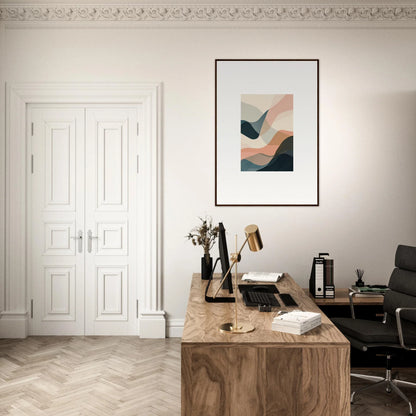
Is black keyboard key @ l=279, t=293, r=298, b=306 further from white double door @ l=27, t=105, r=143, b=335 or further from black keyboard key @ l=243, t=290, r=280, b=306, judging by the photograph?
white double door @ l=27, t=105, r=143, b=335

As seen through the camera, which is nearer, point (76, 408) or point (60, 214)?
point (76, 408)

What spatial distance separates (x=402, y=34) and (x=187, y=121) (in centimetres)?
233

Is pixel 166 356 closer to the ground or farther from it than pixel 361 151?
closer to the ground

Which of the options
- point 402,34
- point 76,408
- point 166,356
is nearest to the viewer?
point 76,408

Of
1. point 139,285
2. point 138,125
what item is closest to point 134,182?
point 138,125

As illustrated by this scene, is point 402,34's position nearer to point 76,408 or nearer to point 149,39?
point 149,39

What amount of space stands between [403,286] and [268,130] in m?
1.95

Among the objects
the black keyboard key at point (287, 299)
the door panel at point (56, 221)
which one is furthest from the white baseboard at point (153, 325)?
the black keyboard key at point (287, 299)

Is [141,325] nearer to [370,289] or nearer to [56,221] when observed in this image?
[56,221]

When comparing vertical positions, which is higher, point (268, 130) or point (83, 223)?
point (268, 130)

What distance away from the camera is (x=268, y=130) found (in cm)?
442

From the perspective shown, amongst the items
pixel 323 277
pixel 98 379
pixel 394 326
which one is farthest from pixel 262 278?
pixel 98 379

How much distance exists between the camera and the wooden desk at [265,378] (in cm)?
207

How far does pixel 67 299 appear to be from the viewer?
4.56 metres
